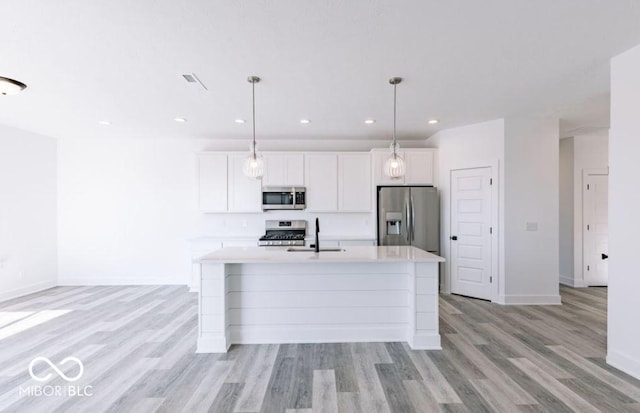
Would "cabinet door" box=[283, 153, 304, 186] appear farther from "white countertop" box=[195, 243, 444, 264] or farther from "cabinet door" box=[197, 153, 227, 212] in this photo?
"white countertop" box=[195, 243, 444, 264]

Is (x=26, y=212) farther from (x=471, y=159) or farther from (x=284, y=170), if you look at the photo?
(x=471, y=159)

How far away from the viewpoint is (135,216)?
5617 mm

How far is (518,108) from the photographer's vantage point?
396cm

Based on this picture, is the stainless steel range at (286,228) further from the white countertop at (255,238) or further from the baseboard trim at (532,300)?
the baseboard trim at (532,300)

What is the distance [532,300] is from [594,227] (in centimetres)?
225

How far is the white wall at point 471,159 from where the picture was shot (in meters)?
4.43

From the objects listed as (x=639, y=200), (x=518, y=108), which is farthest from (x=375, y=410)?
(x=518, y=108)

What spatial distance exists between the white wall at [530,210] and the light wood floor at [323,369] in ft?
1.68

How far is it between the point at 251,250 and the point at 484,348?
263 centimetres

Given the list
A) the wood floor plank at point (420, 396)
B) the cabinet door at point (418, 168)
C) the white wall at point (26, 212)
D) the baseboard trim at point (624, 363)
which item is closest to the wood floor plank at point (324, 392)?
the wood floor plank at point (420, 396)

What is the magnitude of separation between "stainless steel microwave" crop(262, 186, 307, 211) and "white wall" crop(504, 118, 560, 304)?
3145mm

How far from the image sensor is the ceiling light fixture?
2.95 meters

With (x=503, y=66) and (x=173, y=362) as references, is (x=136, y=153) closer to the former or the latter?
(x=173, y=362)

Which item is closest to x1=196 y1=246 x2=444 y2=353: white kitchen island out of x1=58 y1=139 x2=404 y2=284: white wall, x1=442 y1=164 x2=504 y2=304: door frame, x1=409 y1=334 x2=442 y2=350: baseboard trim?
x1=409 y1=334 x2=442 y2=350: baseboard trim
